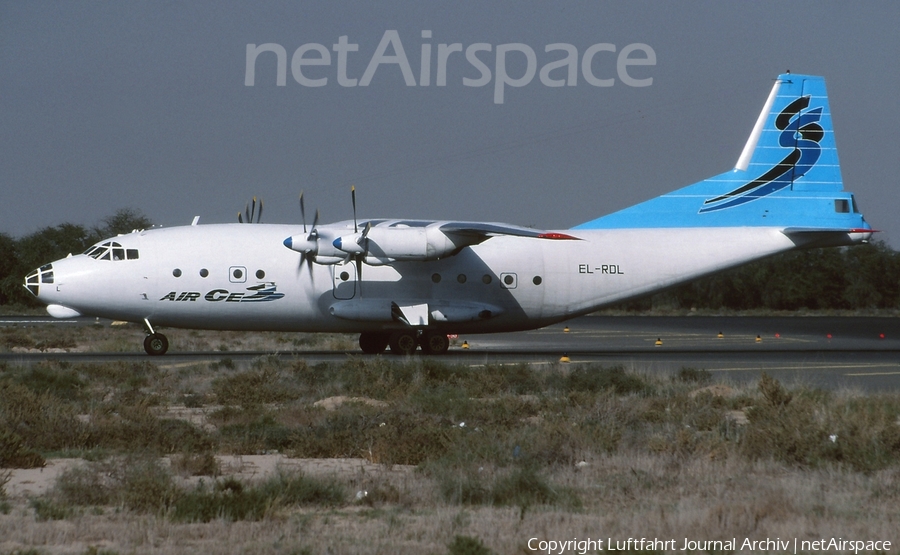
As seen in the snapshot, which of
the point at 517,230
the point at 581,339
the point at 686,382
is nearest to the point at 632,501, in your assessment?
the point at 686,382

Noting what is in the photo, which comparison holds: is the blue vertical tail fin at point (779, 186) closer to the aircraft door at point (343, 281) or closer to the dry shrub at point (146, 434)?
the aircraft door at point (343, 281)

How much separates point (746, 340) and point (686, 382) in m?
21.6

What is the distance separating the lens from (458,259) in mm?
29734

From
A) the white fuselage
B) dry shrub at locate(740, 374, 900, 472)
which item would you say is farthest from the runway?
dry shrub at locate(740, 374, 900, 472)

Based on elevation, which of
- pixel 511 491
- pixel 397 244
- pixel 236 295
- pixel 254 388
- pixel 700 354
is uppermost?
pixel 397 244

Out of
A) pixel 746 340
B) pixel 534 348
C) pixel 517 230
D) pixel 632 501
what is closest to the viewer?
pixel 632 501

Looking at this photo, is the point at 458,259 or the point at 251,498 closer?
the point at 251,498

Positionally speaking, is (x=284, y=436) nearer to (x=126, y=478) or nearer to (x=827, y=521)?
(x=126, y=478)

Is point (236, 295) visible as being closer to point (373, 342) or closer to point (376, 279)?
point (376, 279)

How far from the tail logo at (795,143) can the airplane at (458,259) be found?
0.04 metres

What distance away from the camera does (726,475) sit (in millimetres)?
10938

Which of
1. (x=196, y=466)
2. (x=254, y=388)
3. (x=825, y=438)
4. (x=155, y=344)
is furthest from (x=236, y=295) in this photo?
(x=825, y=438)

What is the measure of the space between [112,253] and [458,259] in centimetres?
1023

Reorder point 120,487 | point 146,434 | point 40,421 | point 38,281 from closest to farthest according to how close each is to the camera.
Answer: point 120,487 < point 146,434 < point 40,421 < point 38,281
